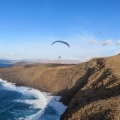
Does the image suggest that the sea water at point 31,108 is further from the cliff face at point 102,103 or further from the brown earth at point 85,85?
the cliff face at point 102,103

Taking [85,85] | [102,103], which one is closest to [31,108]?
[85,85]

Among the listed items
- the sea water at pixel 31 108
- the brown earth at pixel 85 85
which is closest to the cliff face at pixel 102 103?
the brown earth at pixel 85 85

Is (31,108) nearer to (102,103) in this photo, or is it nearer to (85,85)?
(85,85)

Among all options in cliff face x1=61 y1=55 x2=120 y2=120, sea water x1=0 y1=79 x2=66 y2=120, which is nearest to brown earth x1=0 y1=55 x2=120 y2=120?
cliff face x1=61 y1=55 x2=120 y2=120

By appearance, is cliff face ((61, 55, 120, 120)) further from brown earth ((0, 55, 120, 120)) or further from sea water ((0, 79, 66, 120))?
sea water ((0, 79, 66, 120))

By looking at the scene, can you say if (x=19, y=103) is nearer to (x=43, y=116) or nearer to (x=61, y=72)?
(x=43, y=116)

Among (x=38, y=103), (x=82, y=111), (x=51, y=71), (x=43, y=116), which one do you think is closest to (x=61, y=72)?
(x=51, y=71)

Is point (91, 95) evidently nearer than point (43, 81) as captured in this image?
Yes

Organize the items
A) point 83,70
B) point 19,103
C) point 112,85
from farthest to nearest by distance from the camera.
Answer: point 83,70 → point 19,103 → point 112,85
